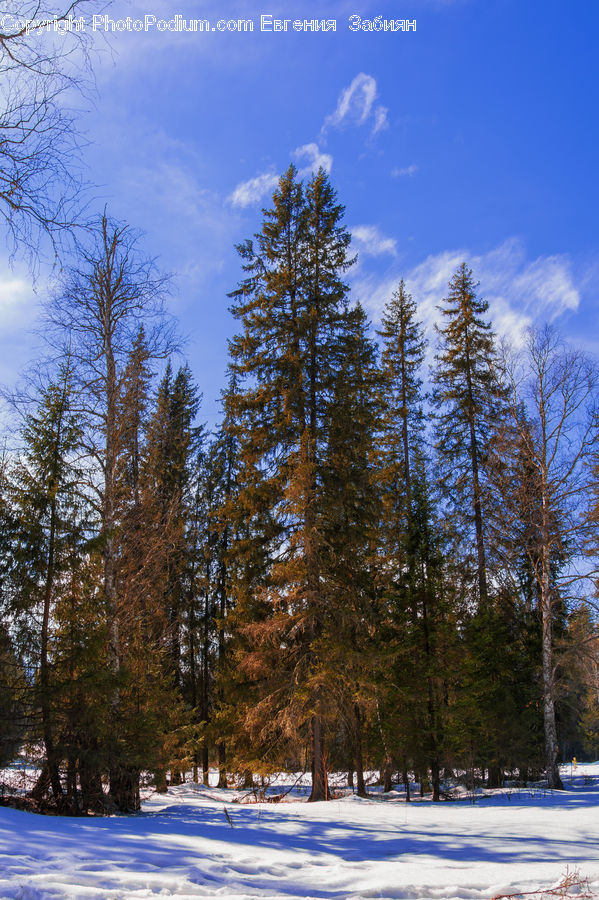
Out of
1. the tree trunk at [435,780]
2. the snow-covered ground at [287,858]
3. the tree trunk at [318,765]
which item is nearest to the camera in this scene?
the snow-covered ground at [287,858]

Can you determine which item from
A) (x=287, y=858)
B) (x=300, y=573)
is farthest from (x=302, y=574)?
(x=287, y=858)

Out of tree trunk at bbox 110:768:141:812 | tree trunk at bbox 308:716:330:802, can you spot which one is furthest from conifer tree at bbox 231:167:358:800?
tree trunk at bbox 110:768:141:812

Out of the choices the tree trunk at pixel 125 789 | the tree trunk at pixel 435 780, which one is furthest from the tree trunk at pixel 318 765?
the tree trunk at pixel 125 789

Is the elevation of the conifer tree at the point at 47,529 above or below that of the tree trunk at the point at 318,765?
above

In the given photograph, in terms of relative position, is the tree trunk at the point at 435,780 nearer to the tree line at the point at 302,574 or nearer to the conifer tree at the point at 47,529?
the tree line at the point at 302,574

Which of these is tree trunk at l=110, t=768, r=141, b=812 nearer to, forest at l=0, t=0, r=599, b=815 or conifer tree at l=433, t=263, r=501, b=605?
forest at l=0, t=0, r=599, b=815

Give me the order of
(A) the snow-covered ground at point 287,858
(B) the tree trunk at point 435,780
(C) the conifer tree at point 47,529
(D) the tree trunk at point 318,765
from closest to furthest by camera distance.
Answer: (A) the snow-covered ground at point 287,858, (C) the conifer tree at point 47,529, (D) the tree trunk at point 318,765, (B) the tree trunk at point 435,780

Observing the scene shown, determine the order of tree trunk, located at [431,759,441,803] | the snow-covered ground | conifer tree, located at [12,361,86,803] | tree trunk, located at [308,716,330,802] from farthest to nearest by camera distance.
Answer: tree trunk, located at [431,759,441,803]
tree trunk, located at [308,716,330,802]
conifer tree, located at [12,361,86,803]
the snow-covered ground

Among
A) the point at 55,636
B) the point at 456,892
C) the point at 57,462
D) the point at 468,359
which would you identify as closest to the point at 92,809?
the point at 55,636

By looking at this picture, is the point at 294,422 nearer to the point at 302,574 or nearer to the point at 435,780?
the point at 302,574

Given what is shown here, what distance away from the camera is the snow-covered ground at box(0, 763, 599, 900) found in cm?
385

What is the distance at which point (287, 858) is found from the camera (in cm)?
527

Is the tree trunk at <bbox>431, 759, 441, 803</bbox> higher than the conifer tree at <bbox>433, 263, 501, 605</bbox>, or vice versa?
the conifer tree at <bbox>433, 263, 501, 605</bbox>

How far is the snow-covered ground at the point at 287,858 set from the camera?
12.6ft
